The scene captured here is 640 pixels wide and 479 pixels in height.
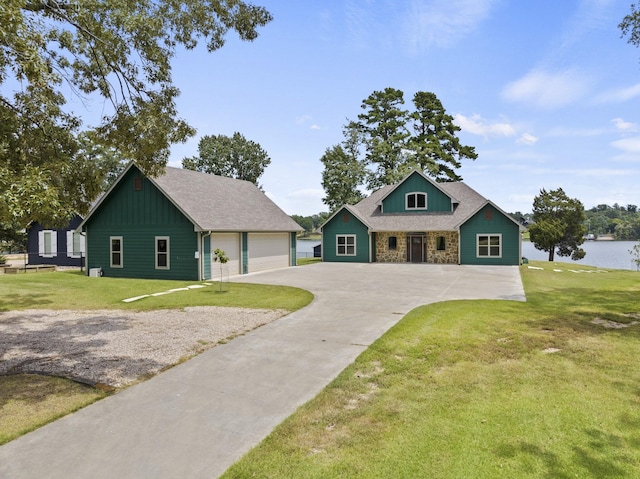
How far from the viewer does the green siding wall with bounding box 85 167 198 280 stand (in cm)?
2077

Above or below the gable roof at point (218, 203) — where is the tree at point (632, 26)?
above

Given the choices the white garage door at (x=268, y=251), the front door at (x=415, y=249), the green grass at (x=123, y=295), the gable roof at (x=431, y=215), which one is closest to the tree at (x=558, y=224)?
the gable roof at (x=431, y=215)

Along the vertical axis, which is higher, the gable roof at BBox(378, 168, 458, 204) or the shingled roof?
the gable roof at BBox(378, 168, 458, 204)

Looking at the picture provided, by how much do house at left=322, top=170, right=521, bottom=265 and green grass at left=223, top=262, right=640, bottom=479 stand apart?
781 inches

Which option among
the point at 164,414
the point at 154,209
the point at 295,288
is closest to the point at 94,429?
the point at 164,414

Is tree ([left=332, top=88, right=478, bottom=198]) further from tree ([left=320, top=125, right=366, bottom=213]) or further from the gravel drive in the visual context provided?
the gravel drive

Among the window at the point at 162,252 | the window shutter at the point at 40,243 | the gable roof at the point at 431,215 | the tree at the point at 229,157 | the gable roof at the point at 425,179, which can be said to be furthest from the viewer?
the tree at the point at 229,157

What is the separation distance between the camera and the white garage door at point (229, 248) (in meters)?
21.3

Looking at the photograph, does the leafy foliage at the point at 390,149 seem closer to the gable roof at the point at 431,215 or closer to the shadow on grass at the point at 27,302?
the gable roof at the point at 431,215

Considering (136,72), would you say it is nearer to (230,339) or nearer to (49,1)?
(49,1)

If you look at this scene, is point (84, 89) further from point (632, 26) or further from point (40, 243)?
point (40, 243)

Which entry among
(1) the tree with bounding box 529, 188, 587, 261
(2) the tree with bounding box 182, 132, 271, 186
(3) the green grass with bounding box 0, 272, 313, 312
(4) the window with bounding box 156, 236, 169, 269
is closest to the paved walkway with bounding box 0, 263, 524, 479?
(3) the green grass with bounding box 0, 272, 313, 312

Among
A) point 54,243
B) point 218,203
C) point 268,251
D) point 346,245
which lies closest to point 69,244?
point 54,243

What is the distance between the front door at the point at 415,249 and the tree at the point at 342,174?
14.6m
